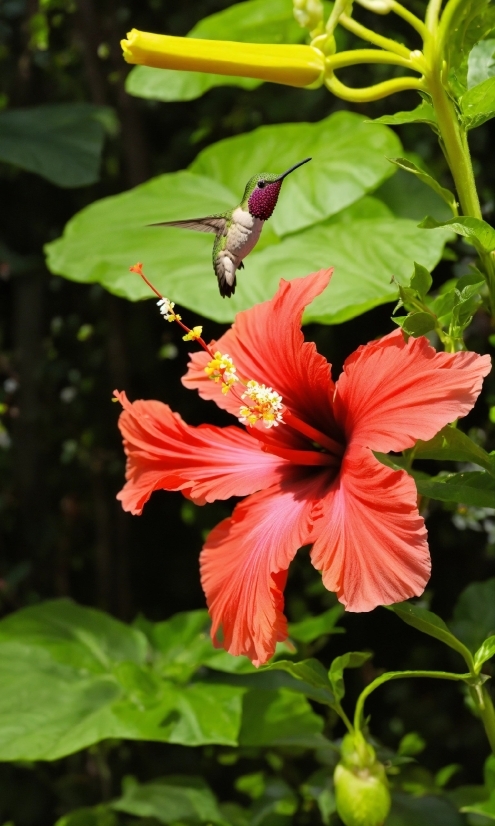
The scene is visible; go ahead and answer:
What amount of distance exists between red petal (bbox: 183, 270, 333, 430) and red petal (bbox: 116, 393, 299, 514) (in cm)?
3

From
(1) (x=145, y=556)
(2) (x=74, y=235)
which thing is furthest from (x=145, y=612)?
(2) (x=74, y=235)

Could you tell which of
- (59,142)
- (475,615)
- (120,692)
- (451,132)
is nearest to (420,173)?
(451,132)

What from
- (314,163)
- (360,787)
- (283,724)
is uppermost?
(314,163)

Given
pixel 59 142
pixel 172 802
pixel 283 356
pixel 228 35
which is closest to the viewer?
pixel 283 356

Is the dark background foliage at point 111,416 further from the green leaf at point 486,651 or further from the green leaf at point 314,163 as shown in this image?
the green leaf at point 486,651

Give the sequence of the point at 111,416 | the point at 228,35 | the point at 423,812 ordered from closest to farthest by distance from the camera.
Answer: the point at 423,812 → the point at 228,35 → the point at 111,416

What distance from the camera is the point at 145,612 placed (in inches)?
53.6

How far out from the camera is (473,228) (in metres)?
0.52

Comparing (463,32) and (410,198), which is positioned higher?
(463,32)

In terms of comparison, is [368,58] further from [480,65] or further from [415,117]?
[480,65]

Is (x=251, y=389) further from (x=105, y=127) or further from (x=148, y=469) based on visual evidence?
(x=105, y=127)

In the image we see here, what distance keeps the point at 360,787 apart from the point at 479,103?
43 centimetres

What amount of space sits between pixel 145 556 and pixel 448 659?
1.40 feet

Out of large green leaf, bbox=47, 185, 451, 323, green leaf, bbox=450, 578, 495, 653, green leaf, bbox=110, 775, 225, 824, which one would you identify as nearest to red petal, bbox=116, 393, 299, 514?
large green leaf, bbox=47, 185, 451, 323
